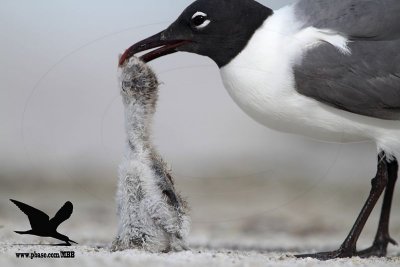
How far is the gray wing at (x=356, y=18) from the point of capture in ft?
17.4

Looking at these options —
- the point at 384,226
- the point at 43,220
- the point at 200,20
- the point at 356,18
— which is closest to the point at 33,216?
the point at 43,220

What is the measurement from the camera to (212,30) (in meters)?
5.45

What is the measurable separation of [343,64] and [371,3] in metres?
0.47

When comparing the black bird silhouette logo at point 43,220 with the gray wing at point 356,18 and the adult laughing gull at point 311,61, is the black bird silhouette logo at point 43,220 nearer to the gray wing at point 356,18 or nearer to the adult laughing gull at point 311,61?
the adult laughing gull at point 311,61

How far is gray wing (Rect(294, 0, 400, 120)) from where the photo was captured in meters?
5.19

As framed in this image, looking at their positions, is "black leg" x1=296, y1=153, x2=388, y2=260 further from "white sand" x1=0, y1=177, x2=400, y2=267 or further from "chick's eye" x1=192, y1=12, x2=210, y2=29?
"chick's eye" x1=192, y1=12, x2=210, y2=29

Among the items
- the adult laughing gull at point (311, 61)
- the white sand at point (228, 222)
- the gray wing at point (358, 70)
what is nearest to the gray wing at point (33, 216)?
the white sand at point (228, 222)

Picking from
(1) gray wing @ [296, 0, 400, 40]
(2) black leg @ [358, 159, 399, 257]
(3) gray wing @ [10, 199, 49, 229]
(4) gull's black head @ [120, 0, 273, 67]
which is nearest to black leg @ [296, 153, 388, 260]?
Result: (2) black leg @ [358, 159, 399, 257]

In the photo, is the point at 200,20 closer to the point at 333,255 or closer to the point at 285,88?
the point at 285,88

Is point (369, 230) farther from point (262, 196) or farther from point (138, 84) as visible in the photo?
point (138, 84)

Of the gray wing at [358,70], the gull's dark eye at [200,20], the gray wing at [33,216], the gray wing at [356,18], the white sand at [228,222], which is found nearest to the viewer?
the white sand at [228,222]

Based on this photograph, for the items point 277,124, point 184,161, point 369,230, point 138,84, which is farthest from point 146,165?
point 184,161

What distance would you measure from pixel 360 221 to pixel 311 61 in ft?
3.28

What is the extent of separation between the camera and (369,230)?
317 inches
